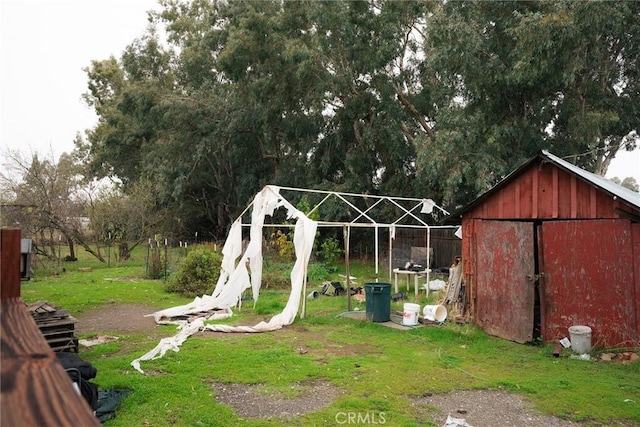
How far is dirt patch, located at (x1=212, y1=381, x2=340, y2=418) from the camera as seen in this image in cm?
546

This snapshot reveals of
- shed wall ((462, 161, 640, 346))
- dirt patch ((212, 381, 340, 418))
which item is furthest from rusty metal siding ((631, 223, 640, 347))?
dirt patch ((212, 381, 340, 418))

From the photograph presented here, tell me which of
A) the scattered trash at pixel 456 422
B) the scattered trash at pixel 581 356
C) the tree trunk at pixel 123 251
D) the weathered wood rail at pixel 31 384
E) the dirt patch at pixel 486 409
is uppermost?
the weathered wood rail at pixel 31 384

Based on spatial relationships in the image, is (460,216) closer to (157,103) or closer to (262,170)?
(262,170)

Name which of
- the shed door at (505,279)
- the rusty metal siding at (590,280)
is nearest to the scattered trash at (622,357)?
the rusty metal siding at (590,280)

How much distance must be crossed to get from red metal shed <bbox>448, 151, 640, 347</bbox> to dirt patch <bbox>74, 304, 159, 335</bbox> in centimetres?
684

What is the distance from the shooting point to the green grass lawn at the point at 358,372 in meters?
5.44

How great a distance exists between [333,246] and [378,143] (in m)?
5.08

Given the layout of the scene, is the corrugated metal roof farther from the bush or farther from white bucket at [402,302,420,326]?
the bush

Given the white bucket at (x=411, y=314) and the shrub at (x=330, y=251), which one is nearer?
the white bucket at (x=411, y=314)

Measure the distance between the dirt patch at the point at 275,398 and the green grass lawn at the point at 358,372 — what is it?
5.3 inches

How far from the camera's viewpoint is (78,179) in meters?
22.2

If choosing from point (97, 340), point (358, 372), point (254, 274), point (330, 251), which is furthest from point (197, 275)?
point (358, 372)

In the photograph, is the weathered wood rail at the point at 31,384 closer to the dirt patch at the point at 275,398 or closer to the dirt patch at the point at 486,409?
the dirt patch at the point at 275,398

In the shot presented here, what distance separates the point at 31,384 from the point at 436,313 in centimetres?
995
